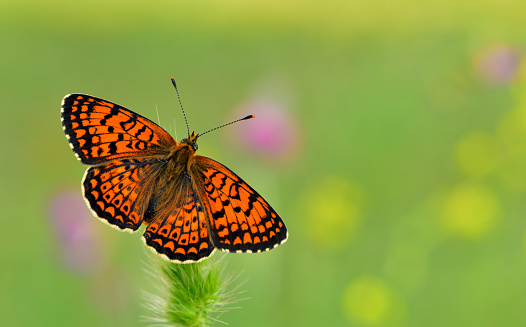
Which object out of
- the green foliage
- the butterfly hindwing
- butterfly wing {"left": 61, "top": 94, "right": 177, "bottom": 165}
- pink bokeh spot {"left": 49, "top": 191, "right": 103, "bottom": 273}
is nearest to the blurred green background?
pink bokeh spot {"left": 49, "top": 191, "right": 103, "bottom": 273}

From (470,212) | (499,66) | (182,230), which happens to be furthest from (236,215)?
(499,66)

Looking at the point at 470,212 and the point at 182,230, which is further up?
the point at 470,212

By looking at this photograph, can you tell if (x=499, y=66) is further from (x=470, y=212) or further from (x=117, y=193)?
(x=117, y=193)

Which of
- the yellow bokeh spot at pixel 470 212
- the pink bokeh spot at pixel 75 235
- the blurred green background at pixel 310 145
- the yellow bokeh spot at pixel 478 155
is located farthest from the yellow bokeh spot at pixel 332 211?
the pink bokeh spot at pixel 75 235

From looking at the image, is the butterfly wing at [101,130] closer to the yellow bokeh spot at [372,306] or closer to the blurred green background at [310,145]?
the blurred green background at [310,145]

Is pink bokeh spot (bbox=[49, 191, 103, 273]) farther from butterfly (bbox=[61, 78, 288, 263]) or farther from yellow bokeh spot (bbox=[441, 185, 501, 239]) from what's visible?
yellow bokeh spot (bbox=[441, 185, 501, 239])

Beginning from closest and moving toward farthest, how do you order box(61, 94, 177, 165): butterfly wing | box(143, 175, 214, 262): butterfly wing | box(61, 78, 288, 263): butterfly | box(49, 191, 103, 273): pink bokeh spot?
box(143, 175, 214, 262): butterfly wing, box(61, 78, 288, 263): butterfly, box(61, 94, 177, 165): butterfly wing, box(49, 191, 103, 273): pink bokeh spot

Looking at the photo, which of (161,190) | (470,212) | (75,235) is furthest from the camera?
(470,212)
